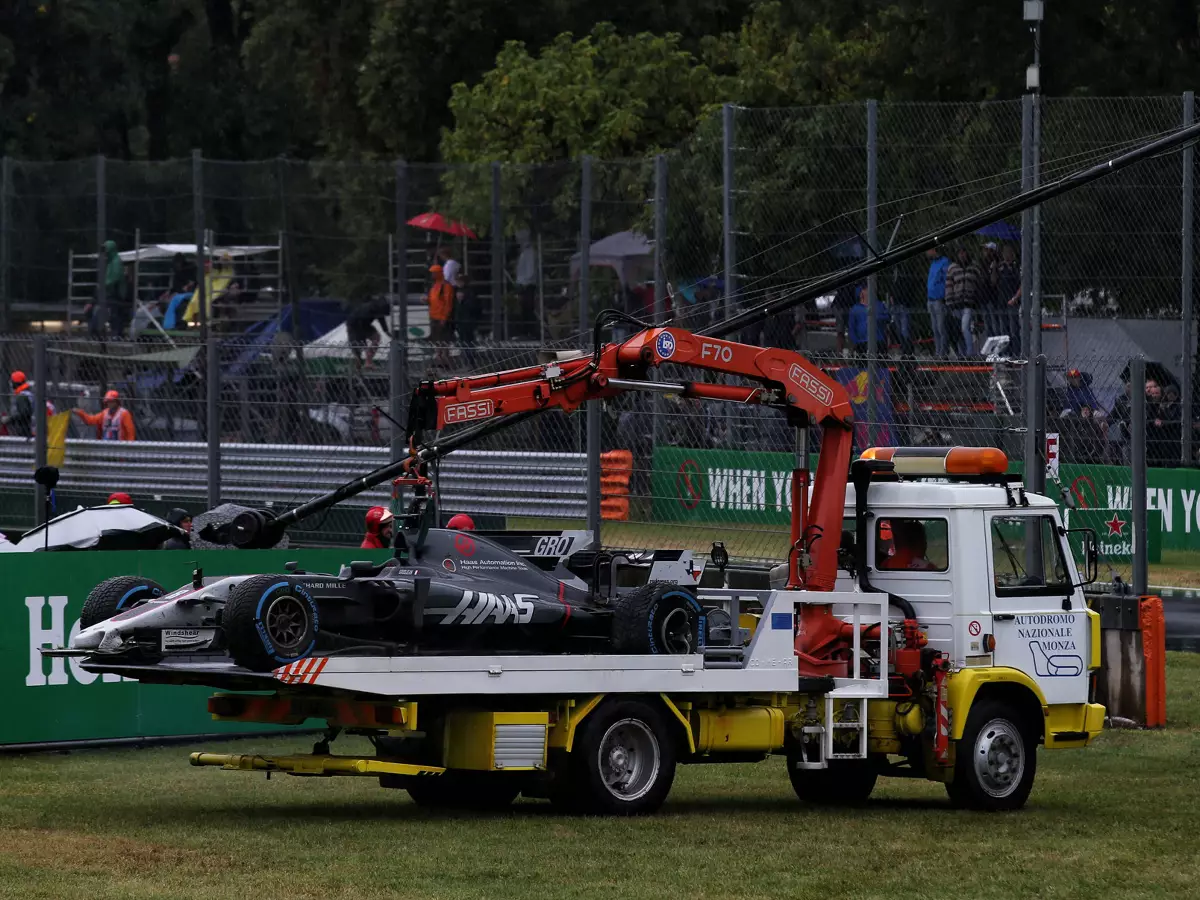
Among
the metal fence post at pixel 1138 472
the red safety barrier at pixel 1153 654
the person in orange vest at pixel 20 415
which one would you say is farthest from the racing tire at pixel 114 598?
the person in orange vest at pixel 20 415

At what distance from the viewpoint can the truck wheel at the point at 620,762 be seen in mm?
12273

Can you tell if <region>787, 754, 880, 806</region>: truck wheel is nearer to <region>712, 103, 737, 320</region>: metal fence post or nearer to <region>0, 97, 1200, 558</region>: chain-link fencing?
<region>0, 97, 1200, 558</region>: chain-link fencing

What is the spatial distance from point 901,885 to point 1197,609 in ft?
40.6

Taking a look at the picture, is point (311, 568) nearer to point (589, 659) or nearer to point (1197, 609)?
point (589, 659)

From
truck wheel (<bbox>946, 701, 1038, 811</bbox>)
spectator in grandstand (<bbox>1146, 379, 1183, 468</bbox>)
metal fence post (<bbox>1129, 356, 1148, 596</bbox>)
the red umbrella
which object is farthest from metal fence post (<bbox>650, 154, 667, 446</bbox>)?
truck wheel (<bbox>946, 701, 1038, 811</bbox>)

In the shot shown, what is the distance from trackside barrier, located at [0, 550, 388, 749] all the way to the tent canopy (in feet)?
42.6

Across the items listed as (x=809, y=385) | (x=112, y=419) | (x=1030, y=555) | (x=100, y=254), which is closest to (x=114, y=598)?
(x=809, y=385)

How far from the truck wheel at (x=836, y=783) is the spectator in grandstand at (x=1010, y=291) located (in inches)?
404

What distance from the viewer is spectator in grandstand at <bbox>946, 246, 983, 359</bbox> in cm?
2373

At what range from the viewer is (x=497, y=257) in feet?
103

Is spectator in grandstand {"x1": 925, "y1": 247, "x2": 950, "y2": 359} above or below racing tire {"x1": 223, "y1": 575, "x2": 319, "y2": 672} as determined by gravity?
above

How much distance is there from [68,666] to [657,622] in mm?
4745

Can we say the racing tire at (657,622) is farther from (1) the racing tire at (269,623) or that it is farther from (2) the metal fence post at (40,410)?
(2) the metal fence post at (40,410)

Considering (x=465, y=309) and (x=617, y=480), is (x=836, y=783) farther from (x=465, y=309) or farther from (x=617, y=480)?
(x=465, y=309)
